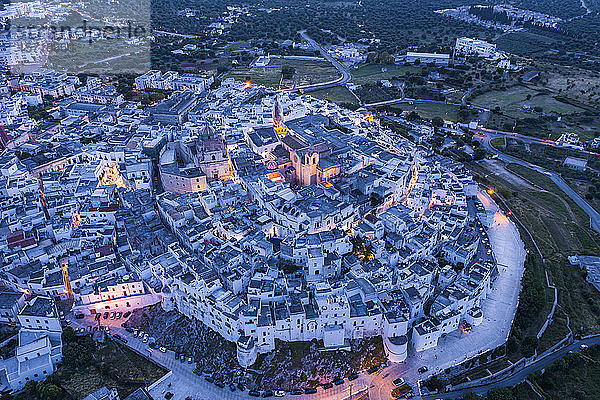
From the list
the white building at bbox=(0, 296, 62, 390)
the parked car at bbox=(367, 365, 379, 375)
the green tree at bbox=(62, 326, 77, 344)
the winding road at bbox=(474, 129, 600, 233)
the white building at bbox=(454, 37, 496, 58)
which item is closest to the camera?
the white building at bbox=(0, 296, 62, 390)

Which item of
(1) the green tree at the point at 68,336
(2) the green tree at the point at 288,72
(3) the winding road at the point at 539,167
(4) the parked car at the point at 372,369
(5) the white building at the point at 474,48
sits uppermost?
(5) the white building at the point at 474,48

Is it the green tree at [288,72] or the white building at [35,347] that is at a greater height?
the green tree at [288,72]

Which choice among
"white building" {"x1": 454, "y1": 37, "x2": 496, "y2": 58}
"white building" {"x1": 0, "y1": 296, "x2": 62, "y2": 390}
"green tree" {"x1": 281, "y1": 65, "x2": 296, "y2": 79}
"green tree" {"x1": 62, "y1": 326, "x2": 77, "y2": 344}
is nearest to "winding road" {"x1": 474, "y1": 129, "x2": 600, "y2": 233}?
"green tree" {"x1": 281, "y1": 65, "x2": 296, "y2": 79}

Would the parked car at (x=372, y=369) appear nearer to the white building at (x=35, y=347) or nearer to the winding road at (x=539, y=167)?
the white building at (x=35, y=347)

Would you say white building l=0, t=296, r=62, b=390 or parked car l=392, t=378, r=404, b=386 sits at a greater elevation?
parked car l=392, t=378, r=404, b=386

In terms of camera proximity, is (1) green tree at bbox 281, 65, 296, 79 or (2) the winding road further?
(1) green tree at bbox 281, 65, 296, 79

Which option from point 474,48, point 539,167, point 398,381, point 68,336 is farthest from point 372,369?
point 474,48

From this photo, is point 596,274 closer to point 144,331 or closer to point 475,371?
point 475,371

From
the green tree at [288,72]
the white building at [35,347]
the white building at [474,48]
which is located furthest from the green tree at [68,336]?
the white building at [474,48]

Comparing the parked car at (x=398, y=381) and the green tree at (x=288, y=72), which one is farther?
the green tree at (x=288, y=72)

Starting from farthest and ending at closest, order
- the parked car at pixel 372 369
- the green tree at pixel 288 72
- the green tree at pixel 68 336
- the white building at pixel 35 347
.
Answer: the green tree at pixel 288 72 → the green tree at pixel 68 336 → the parked car at pixel 372 369 → the white building at pixel 35 347

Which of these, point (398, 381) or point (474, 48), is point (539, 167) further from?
point (474, 48)

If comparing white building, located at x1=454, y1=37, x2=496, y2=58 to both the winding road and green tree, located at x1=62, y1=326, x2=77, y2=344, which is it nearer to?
the winding road
